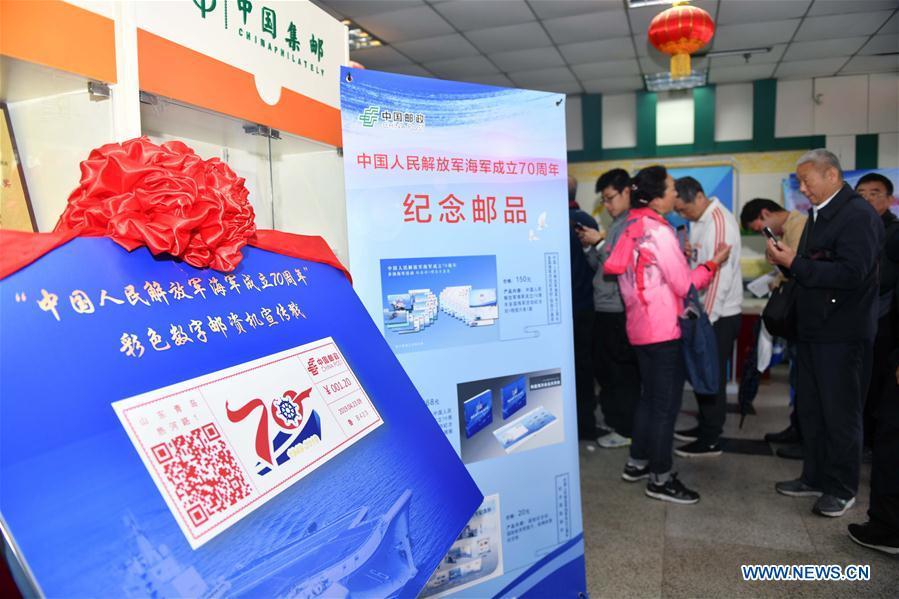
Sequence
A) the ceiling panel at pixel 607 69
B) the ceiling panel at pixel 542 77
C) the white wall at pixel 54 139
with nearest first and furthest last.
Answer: the white wall at pixel 54 139 < the ceiling panel at pixel 607 69 < the ceiling panel at pixel 542 77

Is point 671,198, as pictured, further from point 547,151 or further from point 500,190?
point 500,190

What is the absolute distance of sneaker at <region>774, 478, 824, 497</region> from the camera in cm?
265

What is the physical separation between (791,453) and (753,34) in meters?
3.33

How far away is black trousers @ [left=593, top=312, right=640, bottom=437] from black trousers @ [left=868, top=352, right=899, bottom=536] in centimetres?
118

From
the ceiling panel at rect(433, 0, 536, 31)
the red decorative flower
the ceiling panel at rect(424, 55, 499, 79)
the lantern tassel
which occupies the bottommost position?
the red decorative flower

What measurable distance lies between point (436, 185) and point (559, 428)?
31.4 inches

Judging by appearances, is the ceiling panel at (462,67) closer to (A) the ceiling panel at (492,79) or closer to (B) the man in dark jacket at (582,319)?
(A) the ceiling panel at (492,79)

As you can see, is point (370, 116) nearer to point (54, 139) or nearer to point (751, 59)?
point (54, 139)

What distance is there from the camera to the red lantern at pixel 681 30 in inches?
140

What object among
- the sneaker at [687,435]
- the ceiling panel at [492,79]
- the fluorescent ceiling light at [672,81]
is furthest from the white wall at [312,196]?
the fluorescent ceiling light at [672,81]

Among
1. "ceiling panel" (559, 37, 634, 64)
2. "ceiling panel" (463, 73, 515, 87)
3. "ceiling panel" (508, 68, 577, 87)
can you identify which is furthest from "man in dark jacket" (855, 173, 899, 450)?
"ceiling panel" (463, 73, 515, 87)

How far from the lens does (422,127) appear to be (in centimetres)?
153

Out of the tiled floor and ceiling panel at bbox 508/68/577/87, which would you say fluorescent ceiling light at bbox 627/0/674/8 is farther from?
the tiled floor

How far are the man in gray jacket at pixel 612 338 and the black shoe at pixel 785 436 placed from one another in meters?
0.81
